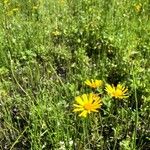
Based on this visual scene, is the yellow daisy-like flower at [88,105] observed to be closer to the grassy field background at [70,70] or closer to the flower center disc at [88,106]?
the flower center disc at [88,106]

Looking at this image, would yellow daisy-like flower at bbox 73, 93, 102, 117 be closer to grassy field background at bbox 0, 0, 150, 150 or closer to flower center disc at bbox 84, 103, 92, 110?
flower center disc at bbox 84, 103, 92, 110

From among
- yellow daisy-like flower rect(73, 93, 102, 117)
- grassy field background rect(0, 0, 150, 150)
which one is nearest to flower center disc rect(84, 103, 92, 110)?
yellow daisy-like flower rect(73, 93, 102, 117)

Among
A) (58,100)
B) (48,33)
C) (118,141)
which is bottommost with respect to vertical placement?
(118,141)

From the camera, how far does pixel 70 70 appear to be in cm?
314

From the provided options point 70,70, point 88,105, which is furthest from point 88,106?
point 70,70

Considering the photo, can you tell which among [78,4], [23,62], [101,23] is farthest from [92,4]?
[23,62]

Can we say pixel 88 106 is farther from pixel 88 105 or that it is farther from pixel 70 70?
pixel 70 70

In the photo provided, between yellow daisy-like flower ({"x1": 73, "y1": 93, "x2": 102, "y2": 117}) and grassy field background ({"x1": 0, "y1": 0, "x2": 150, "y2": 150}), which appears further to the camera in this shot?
grassy field background ({"x1": 0, "y1": 0, "x2": 150, "y2": 150})

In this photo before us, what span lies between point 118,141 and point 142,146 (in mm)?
230

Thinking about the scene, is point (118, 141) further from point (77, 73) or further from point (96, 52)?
point (96, 52)

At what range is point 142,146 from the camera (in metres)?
2.34

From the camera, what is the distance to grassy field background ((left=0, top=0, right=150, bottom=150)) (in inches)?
97.9

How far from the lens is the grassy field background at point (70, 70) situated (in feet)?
8.16

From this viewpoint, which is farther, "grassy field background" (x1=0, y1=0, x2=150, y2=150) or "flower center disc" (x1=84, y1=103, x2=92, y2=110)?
"grassy field background" (x1=0, y1=0, x2=150, y2=150)
